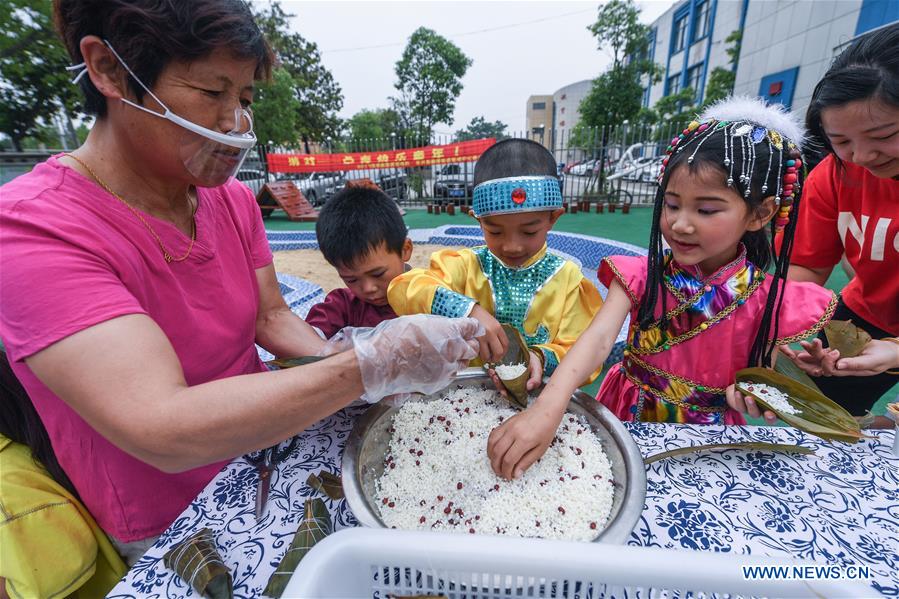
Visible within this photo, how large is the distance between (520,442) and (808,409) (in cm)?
81

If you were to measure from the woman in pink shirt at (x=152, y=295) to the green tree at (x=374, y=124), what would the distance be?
25159 millimetres

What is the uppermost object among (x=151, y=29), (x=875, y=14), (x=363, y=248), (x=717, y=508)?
(x=875, y=14)

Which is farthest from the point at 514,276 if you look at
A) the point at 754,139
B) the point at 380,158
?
the point at 380,158

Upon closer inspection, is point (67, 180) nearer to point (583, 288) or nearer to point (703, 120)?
point (583, 288)

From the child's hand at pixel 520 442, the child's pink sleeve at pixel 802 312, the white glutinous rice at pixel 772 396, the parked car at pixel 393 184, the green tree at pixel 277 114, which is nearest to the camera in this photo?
the child's hand at pixel 520 442

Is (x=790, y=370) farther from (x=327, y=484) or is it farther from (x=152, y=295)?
(x=152, y=295)

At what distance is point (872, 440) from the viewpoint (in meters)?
1.19

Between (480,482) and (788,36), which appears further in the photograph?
(788,36)

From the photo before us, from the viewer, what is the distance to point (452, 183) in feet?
42.7

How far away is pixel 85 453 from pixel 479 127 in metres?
46.3

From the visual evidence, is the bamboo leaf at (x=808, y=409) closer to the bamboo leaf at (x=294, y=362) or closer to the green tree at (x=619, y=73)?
the bamboo leaf at (x=294, y=362)

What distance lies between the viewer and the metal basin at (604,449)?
31.9 inches

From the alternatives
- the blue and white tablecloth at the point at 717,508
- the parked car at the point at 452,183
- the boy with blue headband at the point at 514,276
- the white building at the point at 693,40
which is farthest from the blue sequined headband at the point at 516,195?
the white building at the point at 693,40

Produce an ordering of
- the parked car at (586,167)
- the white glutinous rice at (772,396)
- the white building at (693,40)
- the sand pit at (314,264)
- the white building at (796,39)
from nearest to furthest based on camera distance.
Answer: the white glutinous rice at (772,396), the sand pit at (314,264), the white building at (796,39), the parked car at (586,167), the white building at (693,40)
